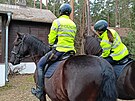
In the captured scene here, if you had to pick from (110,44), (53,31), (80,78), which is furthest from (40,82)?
(110,44)

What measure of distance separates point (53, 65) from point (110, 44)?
3.96ft

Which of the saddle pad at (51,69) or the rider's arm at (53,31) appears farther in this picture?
the rider's arm at (53,31)

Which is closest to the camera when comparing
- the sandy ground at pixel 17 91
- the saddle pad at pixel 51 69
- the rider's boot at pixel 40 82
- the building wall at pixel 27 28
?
the saddle pad at pixel 51 69

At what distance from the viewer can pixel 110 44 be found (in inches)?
192

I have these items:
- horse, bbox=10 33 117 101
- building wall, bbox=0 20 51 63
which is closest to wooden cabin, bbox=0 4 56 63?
building wall, bbox=0 20 51 63

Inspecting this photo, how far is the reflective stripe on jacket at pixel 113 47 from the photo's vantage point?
4.85 meters

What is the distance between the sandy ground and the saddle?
14.2ft

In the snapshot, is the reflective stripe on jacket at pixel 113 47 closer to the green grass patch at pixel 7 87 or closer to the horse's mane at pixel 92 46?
the horse's mane at pixel 92 46

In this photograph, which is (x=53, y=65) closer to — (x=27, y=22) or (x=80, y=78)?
(x=80, y=78)

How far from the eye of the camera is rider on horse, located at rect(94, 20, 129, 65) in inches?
191

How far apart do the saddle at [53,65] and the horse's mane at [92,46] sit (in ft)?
3.08

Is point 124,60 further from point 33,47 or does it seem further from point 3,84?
point 3,84

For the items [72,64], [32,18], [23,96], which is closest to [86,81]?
[72,64]

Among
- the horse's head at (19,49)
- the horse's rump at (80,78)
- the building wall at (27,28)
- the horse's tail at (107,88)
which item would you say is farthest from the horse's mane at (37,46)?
the building wall at (27,28)
